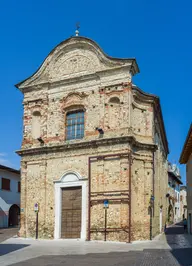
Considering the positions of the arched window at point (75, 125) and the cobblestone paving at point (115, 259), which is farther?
the arched window at point (75, 125)

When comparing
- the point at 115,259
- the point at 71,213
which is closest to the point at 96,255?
the point at 115,259

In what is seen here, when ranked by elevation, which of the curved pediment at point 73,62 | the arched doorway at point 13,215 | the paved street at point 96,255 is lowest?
the arched doorway at point 13,215

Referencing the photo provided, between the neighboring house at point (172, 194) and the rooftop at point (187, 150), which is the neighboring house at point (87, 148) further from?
the neighboring house at point (172, 194)

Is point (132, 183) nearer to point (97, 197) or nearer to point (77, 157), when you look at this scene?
point (97, 197)

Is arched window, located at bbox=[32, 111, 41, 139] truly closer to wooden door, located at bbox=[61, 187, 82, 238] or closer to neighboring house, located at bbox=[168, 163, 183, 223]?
wooden door, located at bbox=[61, 187, 82, 238]

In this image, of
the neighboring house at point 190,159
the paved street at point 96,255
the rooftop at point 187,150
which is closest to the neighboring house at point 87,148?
the paved street at point 96,255

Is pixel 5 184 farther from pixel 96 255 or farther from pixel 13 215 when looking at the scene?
pixel 96 255

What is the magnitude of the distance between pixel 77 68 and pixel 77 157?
→ 6.32 m

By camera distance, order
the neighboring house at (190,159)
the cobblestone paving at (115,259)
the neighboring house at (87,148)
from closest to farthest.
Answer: the cobblestone paving at (115,259)
the neighboring house at (87,148)
the neighboring house at (190,159)

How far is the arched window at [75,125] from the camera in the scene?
23766 millimetres

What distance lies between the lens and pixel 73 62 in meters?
24.8

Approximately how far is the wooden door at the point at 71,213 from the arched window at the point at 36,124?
4.64 m

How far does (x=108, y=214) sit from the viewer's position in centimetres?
2127

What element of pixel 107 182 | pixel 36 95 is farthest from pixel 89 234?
pixel 36 95
